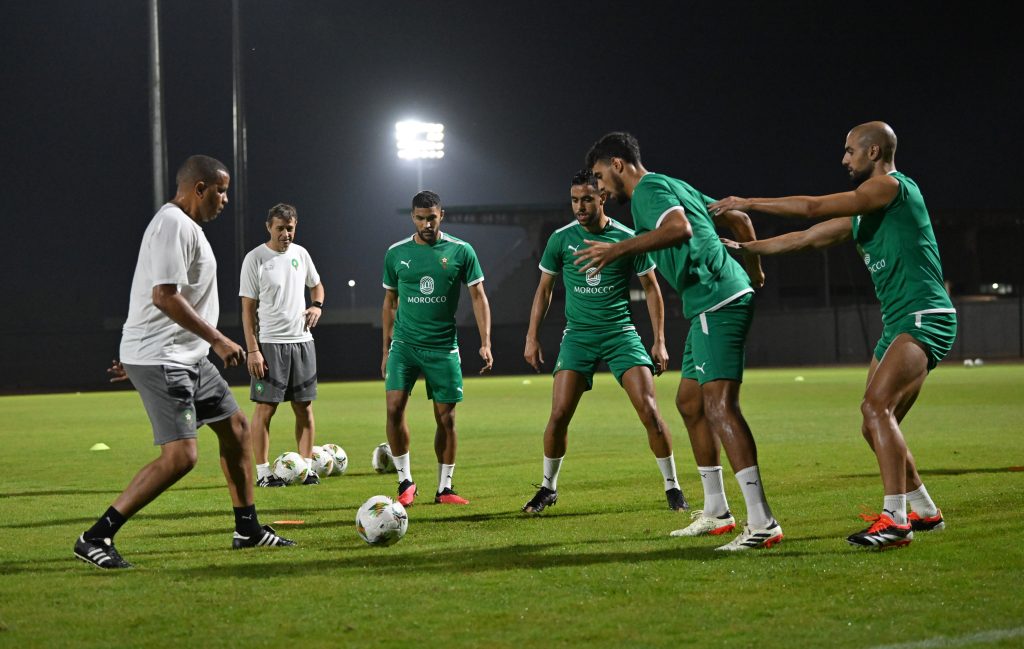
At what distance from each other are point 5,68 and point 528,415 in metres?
36.9

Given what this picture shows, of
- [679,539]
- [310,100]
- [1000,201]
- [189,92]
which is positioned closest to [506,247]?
[310,100]

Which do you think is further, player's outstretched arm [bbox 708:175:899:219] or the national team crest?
the national team crest

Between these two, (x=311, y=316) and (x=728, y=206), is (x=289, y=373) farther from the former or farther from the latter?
(x=728, y=206)

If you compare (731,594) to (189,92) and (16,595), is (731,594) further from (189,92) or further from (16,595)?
(189,92)

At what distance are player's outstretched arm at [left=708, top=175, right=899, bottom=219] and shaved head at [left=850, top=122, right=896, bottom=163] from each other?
0.21m

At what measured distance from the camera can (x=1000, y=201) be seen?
55000 millimetres

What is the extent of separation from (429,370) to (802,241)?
11.9 ft

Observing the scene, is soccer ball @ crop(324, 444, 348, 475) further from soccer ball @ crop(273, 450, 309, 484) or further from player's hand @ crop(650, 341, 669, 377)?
player's hand @ crop(650, 341, 669, 377)

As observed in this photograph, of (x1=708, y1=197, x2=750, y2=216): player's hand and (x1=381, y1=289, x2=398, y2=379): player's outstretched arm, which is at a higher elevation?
(x1=708, y1=197, x2=750, y2=216): player's hand

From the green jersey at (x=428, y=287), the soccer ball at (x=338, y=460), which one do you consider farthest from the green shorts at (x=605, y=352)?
the soccer ball at (x=338, y=460)

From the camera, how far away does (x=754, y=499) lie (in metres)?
6.04

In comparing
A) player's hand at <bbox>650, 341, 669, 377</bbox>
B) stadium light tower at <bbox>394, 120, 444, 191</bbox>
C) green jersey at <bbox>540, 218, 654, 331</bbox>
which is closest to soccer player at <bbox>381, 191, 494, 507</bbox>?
green jersey at <bbox>540, 218, 654, 331</bbox>

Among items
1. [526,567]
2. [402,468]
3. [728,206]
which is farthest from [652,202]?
[402,468]

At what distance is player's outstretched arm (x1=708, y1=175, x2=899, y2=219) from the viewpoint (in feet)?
19.2
